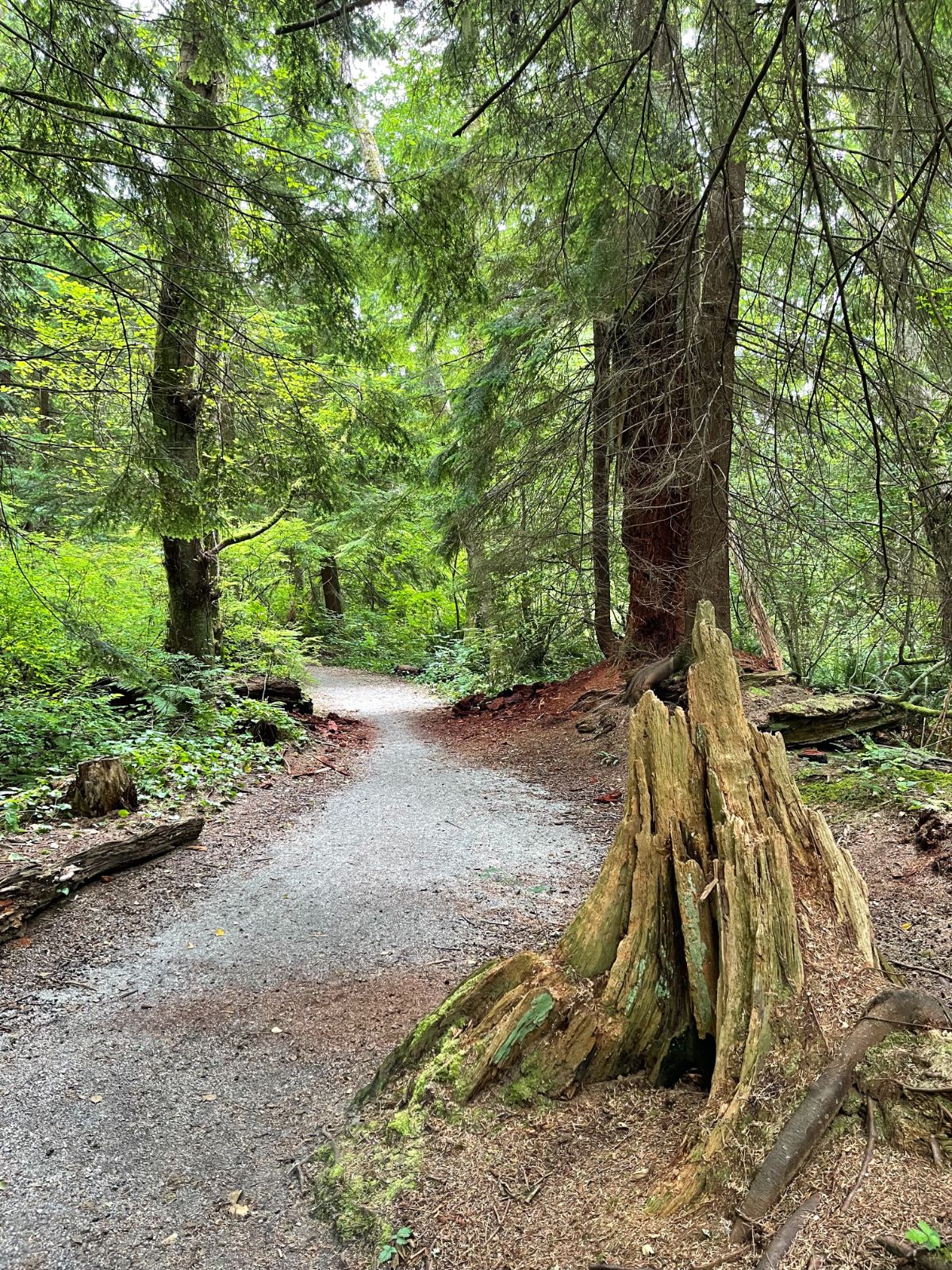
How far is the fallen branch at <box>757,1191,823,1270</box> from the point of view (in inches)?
55.7

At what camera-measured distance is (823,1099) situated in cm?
172

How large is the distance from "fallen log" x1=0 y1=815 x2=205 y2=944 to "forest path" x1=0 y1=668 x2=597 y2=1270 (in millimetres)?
124

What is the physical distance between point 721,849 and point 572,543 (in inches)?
289

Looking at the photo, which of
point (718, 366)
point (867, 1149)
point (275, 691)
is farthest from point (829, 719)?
point (275, 691)

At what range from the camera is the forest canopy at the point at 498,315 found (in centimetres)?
332

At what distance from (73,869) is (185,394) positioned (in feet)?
21.1

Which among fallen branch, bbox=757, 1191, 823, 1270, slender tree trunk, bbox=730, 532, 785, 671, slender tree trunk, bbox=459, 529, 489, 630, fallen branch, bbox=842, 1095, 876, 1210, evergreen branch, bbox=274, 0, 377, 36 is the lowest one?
fallen branch, bbox=757, 1191, 823, 1270

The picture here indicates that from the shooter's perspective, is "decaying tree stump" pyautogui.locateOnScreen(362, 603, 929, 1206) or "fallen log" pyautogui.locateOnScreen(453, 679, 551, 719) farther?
"fallen log" pyautogui.locateOnScreen(453, 679, 551, 719)

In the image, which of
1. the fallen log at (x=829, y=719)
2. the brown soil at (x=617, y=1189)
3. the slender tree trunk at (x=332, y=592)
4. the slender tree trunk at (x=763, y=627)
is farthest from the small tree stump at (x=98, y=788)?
the slender tree trunk at (x=332, y=592)

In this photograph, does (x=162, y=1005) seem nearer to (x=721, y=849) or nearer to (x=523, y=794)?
(x=721, y=849)

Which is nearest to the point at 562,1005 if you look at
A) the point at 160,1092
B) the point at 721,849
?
the point at 721,849

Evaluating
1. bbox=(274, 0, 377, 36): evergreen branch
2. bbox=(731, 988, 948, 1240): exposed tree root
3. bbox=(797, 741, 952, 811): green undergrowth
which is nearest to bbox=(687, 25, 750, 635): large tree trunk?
bbox=(797, 741, 952, 811): green undergrowth

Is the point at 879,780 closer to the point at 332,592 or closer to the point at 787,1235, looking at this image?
the point at 787,1235

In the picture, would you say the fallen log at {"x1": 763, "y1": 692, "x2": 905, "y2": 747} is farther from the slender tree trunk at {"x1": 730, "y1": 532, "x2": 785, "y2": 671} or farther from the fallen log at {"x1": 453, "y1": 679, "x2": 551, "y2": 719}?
the fallen log at {"x1": 453, "y1": 679, "x2": 551, "y2": 719}
